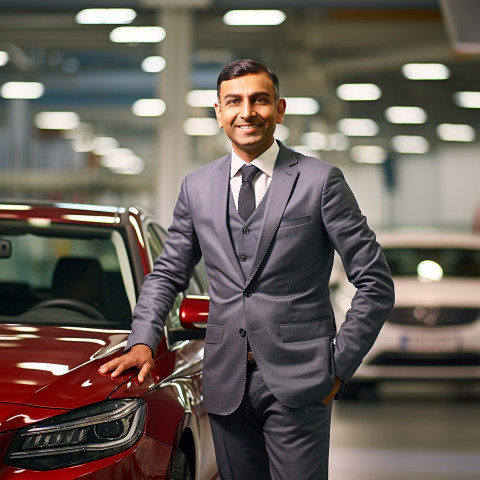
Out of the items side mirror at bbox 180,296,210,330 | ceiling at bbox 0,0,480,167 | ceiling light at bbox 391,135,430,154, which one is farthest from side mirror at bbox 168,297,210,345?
ceiling light at bbox 391,135,430,154

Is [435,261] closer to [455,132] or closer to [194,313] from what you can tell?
[194,313]

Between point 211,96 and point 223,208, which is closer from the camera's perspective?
point 223,208

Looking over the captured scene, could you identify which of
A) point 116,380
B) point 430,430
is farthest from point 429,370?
point 116,380

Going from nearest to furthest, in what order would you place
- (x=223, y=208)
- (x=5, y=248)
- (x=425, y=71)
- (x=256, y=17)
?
(x=223, y=208) → (x=5, y=248) → (x=256, y=17) → (x=425, y=71)

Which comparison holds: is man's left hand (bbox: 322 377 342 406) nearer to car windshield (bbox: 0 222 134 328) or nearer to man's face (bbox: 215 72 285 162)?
man's face (bbox: 215 72 285 162)

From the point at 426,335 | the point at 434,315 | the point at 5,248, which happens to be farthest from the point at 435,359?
the point at 5,248

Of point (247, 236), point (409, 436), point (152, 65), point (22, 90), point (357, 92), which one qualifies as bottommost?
point (409, 436)

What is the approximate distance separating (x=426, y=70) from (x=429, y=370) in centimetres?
764

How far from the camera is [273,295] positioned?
2.93 meters

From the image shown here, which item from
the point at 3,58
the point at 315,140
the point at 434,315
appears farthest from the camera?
the point at 315,140

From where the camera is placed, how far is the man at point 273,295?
2.92 meters

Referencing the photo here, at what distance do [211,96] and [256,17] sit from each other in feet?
4.14

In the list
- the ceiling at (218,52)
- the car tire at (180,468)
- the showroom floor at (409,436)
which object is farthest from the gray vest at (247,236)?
the ceiling at (218,52)

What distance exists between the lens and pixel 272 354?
2930mm
